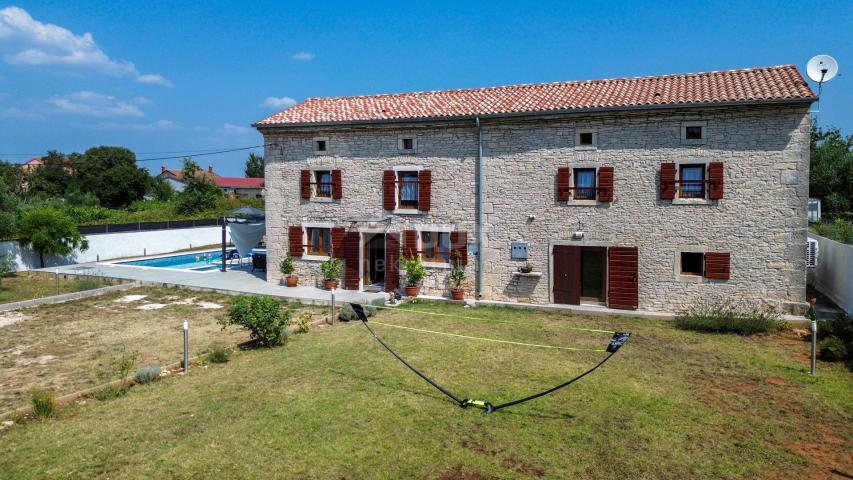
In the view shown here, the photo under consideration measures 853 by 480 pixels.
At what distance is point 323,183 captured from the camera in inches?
672

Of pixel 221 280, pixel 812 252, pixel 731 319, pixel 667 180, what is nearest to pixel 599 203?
pixel 667 180

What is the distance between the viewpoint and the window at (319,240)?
56.6ft

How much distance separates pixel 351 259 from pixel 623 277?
8.30m

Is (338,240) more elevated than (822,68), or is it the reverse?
(822,68)

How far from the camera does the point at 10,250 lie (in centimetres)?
2111

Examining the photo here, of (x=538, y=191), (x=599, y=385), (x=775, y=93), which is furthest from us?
(x=538, y=191)

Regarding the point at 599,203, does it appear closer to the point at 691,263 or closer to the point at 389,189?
the point at 691,263

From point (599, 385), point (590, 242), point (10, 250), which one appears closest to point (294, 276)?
point (590, 242)

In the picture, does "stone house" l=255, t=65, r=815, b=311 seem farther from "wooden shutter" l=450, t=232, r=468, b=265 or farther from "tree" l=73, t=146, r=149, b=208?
"tree" l=73, t=146, r=149, b=208

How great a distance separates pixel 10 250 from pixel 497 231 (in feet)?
65.6

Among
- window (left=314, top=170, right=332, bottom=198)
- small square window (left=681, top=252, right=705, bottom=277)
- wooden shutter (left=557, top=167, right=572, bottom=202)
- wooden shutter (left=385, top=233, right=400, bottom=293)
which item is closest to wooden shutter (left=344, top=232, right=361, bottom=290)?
wooden shutter (left=385, top=233, right=400, bottom=293)

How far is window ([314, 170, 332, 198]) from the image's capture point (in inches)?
673

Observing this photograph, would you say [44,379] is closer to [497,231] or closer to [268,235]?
[268,235]

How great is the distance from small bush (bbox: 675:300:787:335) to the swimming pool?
1818cm
